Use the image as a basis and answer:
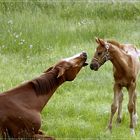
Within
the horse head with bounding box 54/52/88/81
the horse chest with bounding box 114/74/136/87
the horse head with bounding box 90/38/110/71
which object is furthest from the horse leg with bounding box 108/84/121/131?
the horse head with bounding box 54/52/88/81

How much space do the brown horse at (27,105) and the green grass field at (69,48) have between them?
1.00 m

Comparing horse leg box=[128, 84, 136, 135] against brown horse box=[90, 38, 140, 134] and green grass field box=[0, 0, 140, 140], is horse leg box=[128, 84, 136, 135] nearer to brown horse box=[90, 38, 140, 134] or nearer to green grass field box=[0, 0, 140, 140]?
brown horse box=[90, 38, 140, 134]

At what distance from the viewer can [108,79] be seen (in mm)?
11180

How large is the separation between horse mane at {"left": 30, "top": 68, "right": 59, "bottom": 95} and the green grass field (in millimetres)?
1053

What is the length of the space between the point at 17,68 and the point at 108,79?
196cm

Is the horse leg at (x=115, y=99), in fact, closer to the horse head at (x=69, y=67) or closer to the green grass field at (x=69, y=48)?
the green grass field at (x=69, y=48)

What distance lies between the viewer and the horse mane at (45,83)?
6.93 meters

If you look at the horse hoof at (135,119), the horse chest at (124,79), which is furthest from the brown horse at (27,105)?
the horse hoof at (135,119)

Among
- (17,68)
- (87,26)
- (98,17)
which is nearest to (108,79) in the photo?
(17,68)

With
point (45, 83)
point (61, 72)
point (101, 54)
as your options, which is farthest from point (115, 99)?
point (45, 83)

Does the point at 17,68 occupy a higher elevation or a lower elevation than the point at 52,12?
lower

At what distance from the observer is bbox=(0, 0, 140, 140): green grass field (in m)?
8.57

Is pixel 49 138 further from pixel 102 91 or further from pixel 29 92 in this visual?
pixel 102 91

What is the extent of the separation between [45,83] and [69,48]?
6286 millimetres
